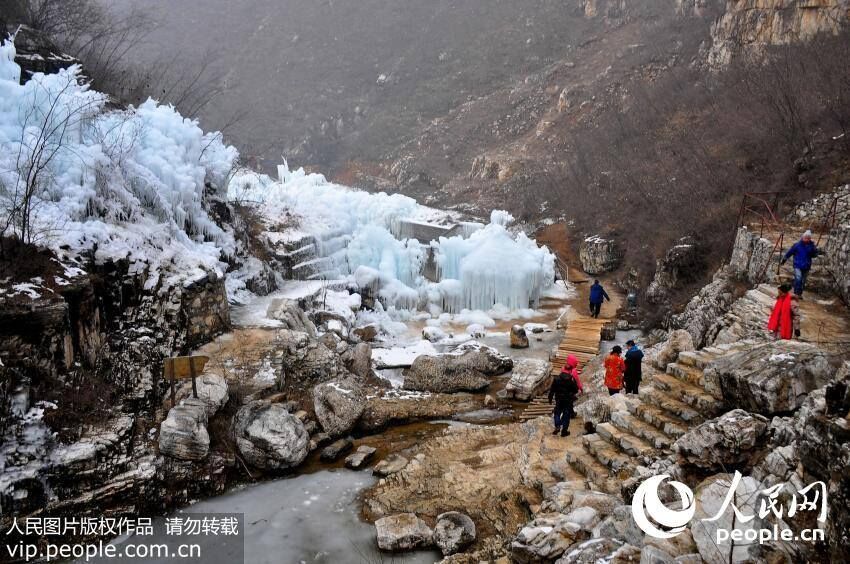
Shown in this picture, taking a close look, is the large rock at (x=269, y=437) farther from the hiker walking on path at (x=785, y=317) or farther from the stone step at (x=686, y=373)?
the hiker walking on path at (x=785, y=317)

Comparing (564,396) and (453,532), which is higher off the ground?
(564,396)

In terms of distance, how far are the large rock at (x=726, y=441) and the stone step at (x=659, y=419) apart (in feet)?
3.23

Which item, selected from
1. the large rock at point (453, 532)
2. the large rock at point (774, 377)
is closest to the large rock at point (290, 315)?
the large rock at point (453, 532)

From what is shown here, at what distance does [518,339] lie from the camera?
42.3 ft

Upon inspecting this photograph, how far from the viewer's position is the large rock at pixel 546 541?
4359 mm

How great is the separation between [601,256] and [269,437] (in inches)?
584

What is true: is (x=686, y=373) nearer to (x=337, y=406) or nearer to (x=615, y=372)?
(x=615, y=372)

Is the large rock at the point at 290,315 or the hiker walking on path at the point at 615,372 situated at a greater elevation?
the large rock at the point at 290,315

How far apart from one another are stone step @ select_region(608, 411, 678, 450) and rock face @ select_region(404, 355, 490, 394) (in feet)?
12.8

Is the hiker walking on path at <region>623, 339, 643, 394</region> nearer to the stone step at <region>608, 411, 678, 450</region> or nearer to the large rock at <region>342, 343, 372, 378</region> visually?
the stone step at <region>608, 411, 678, 450</region>

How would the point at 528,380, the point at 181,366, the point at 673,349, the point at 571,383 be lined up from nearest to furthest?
the point at 571,383
the point at 181,366
the point at 673,349
the point at 528,380

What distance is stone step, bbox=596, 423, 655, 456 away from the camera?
227 inches

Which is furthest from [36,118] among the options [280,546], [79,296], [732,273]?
[732,273]

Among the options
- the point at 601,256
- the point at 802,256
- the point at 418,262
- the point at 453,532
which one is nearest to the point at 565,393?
the point at 453,532
